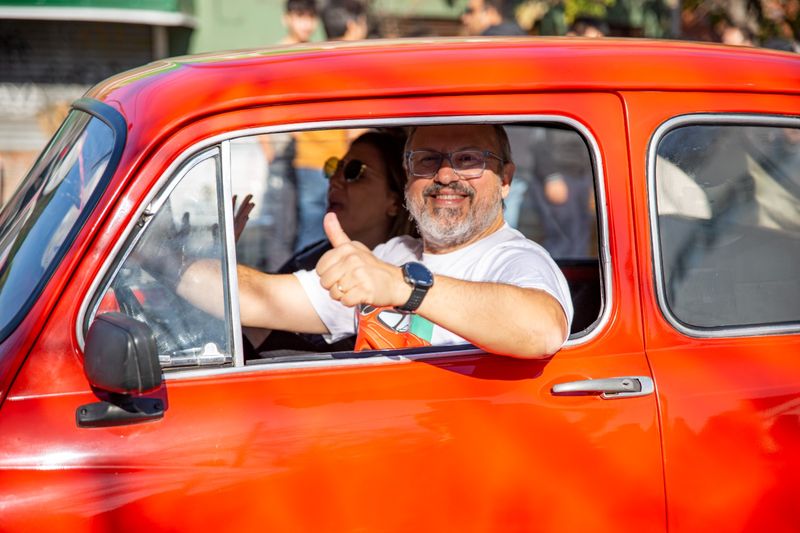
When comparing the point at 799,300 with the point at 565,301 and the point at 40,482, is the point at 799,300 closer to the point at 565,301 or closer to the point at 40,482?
the point at 565,301

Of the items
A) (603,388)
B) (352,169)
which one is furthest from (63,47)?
(603,388)

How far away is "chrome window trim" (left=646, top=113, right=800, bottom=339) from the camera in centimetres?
252

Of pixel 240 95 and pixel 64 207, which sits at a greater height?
pixel 240 95

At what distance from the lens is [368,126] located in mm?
2441

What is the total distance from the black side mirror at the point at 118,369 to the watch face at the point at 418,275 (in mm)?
575

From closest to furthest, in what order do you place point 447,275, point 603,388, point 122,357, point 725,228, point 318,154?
point 122,357 → point 603,388 → point 725,228 → point 447,275 → point 318,154

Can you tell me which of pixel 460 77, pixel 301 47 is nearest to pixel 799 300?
pixel 460 77

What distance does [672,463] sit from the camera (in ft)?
7.86

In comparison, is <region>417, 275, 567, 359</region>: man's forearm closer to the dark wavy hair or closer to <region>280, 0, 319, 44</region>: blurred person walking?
the dark wavy hair

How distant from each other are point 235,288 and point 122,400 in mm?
356

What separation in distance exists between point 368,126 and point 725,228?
1.07m

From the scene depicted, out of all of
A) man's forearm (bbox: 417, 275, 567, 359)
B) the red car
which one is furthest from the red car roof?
man's forearm (bbox: 417, 275, 567, 359)

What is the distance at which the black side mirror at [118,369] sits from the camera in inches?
81.2

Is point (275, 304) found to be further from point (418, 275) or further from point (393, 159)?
point (418, 275)
